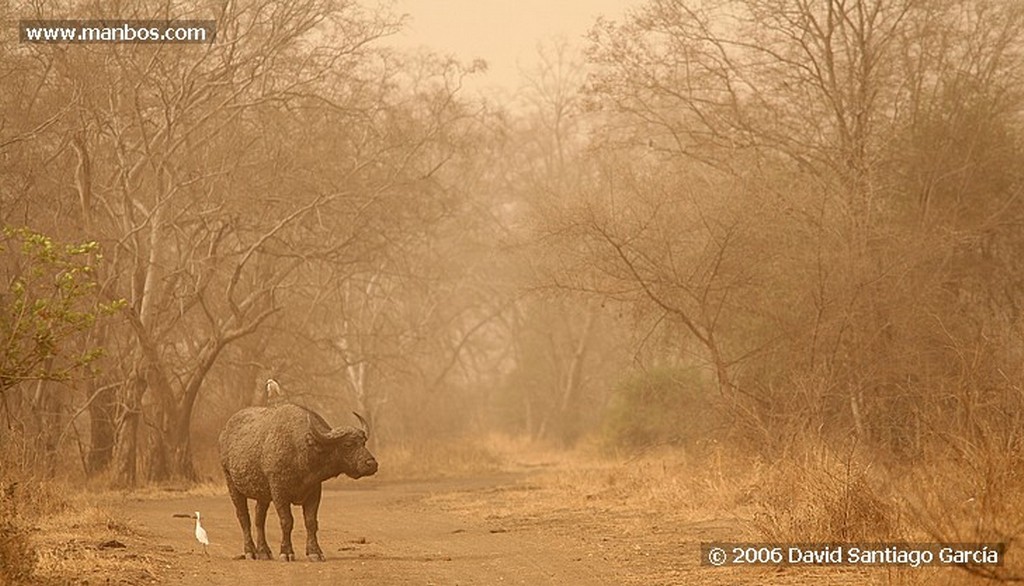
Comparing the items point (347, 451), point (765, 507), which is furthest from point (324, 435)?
point (765, 507)

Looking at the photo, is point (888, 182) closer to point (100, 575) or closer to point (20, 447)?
point (20, 447)

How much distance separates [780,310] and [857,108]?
398cm

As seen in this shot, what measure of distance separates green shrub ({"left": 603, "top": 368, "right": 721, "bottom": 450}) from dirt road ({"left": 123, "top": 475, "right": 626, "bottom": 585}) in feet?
15.5

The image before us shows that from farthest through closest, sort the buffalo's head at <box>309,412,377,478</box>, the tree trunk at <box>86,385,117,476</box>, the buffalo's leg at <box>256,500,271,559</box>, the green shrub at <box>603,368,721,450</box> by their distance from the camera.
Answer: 1. the tree trunk at <box>86,385,117,476</box>
2. the green shrub at <box>603,368,721,450</box>
3. the buffalo's leg at <box>256,500,271,559</box>
4. the buffalo's head at <box>309,412,377,478</box>

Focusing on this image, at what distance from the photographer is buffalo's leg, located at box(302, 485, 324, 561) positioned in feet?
46.2

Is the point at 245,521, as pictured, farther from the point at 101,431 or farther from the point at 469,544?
the point at 101,431

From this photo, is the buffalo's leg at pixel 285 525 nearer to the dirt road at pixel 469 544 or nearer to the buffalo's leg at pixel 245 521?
the dirt road at pixel 469 544

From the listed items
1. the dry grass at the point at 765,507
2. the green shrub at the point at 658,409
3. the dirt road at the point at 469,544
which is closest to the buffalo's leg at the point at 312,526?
the dirt road at the point at 469,544

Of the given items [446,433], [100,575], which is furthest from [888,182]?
[446,433]

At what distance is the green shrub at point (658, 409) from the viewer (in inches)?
992

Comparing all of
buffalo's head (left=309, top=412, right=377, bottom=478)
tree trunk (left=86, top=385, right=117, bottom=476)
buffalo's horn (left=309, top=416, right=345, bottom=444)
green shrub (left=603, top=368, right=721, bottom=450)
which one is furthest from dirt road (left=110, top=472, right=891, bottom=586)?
tree trunk (left=86, top=385, right=117, bottom=476)

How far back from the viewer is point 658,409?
34344 millimetres

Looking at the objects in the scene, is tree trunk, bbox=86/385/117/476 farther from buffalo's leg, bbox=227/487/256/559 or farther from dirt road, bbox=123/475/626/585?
buffalo's leg, bbox=227/487/256/559

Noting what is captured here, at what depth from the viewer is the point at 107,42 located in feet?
85.6
